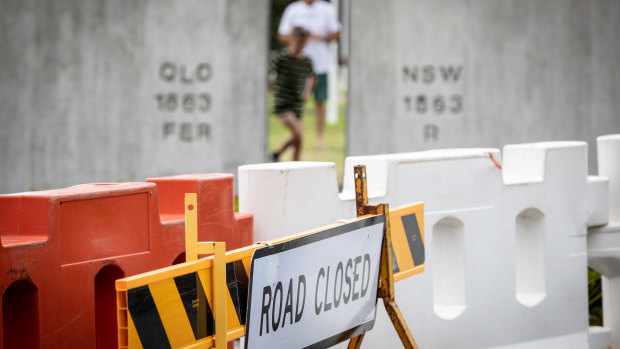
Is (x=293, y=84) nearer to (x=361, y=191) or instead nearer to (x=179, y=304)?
(x=361, y=191)

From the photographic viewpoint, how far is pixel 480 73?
11.6 m

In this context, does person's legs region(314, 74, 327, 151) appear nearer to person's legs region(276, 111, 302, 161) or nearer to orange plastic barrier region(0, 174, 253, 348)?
person's legs region(276, 111, 302, 161)

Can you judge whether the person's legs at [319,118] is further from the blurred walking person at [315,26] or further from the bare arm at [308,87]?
the bare arm at [308,87]

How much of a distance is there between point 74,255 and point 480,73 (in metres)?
8.38

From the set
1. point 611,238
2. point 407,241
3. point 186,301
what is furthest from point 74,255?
point 611,238

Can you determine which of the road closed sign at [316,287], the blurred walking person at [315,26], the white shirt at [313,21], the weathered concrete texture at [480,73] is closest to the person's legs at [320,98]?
the blurred walking person at [315,26]

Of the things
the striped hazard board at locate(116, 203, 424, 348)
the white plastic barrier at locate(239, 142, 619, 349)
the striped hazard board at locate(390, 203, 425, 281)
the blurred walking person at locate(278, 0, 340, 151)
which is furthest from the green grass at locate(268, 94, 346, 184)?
the striped hazard board at locate(116, 203, 424, 348)

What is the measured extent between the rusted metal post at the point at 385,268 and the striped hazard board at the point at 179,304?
641mm

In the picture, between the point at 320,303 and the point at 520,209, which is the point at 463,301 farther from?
the point at 320,303

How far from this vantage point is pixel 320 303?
158 inches

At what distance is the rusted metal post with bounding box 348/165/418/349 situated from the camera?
14.1 feet

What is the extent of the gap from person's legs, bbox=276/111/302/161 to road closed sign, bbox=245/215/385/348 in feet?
26.9

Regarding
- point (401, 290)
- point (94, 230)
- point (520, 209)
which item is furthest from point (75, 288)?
point (520, 209)

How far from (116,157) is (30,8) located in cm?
194
